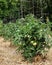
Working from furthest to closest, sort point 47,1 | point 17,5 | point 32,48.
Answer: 1. point 17,5
2. point 47,1
3. point 32,48

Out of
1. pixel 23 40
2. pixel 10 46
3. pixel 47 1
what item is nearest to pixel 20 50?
pixel 23 40

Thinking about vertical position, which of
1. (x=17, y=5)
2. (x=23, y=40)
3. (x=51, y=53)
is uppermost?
(x=23, y=40)

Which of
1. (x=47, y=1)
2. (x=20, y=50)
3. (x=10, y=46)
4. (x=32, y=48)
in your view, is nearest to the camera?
(x=32, y=48)

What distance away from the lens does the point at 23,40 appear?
7.43 meters

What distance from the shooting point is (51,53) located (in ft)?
26.2

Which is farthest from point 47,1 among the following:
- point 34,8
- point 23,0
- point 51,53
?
point 51,53

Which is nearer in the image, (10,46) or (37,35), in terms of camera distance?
(37,35)

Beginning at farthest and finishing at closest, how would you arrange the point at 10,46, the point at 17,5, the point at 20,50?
the point at 17,5, the point at 10,46, the point at 20,50

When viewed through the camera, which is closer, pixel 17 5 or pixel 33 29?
pixel 33 29

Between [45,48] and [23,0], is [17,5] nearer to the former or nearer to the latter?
[23,0]

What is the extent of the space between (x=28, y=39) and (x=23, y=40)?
192 millimetres

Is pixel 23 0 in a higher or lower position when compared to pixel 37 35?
lower

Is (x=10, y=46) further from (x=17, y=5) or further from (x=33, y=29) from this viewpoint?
(x=17, y=5)

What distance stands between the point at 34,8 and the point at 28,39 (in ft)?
58.0
